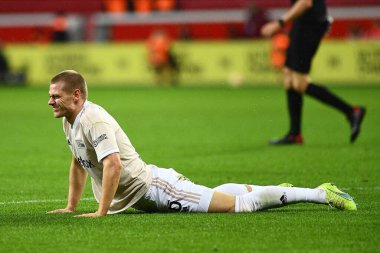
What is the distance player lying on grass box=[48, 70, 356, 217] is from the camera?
641 cm

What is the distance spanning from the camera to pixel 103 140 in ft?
20.7

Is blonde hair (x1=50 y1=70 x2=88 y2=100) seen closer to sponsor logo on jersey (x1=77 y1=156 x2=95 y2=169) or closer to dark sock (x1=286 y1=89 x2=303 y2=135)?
sponsor logo on jersey (x1=77 y1=156 x2=95 y2=169)

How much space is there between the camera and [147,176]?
6.56m

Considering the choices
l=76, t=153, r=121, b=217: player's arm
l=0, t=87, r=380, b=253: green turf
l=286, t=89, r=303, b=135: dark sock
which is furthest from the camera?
l=286, t=89, r=303, b=135: dark sock

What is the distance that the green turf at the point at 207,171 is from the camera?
18.4 ft

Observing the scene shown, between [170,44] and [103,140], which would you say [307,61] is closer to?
[103,140]

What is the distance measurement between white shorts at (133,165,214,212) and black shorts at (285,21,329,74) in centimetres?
542

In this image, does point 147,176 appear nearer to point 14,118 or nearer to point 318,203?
point 318,203

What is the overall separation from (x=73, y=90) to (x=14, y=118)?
35.8 ft

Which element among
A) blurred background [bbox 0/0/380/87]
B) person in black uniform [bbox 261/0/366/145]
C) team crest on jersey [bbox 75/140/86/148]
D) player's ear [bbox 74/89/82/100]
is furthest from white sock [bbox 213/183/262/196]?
blurred background [bbox 0/0/380/87]

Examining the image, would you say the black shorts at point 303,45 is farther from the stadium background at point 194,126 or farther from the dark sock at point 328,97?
the stadium background at point 194,126

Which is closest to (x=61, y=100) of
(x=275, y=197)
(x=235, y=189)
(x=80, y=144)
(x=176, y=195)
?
(x=80, y=144)

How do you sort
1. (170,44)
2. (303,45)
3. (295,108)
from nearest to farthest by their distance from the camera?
(303,45) < (295,108) < (170,44)

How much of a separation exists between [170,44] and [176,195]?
21417mm
